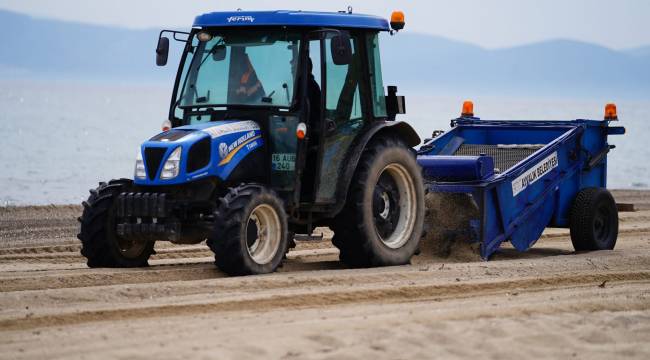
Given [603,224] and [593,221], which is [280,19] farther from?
[603,224]

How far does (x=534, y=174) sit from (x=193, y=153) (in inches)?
160

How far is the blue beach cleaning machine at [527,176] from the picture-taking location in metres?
12.7

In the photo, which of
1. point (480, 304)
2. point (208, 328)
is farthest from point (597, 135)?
point (208, 328)

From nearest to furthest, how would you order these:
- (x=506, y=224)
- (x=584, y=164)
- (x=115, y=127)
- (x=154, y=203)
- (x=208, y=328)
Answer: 1. (x=208, y=328)
2. (x=154, y=203)
3. (x=506, y=224)
4. (x=584, y=164)
5. (x=115, y=127)

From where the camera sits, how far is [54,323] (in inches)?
334

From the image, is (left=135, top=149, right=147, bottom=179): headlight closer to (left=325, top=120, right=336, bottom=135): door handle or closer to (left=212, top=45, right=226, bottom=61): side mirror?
(left=212, top=45, right=226, bottom=61): side mirror

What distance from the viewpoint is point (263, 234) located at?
1091 cm

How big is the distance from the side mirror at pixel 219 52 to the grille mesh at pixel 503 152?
3.59m

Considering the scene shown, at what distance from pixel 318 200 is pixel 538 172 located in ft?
9.89

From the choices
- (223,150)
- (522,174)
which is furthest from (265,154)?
(522,174)

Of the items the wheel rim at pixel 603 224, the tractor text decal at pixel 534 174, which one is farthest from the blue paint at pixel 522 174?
the wheel rim at pixel 603 224

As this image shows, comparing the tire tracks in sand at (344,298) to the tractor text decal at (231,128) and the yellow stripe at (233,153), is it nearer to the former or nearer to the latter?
the yellow stripe at (233,153)

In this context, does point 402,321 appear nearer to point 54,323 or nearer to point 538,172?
point 54,323

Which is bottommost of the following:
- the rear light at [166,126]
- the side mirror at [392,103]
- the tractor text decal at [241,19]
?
the rear light at [166,126]
